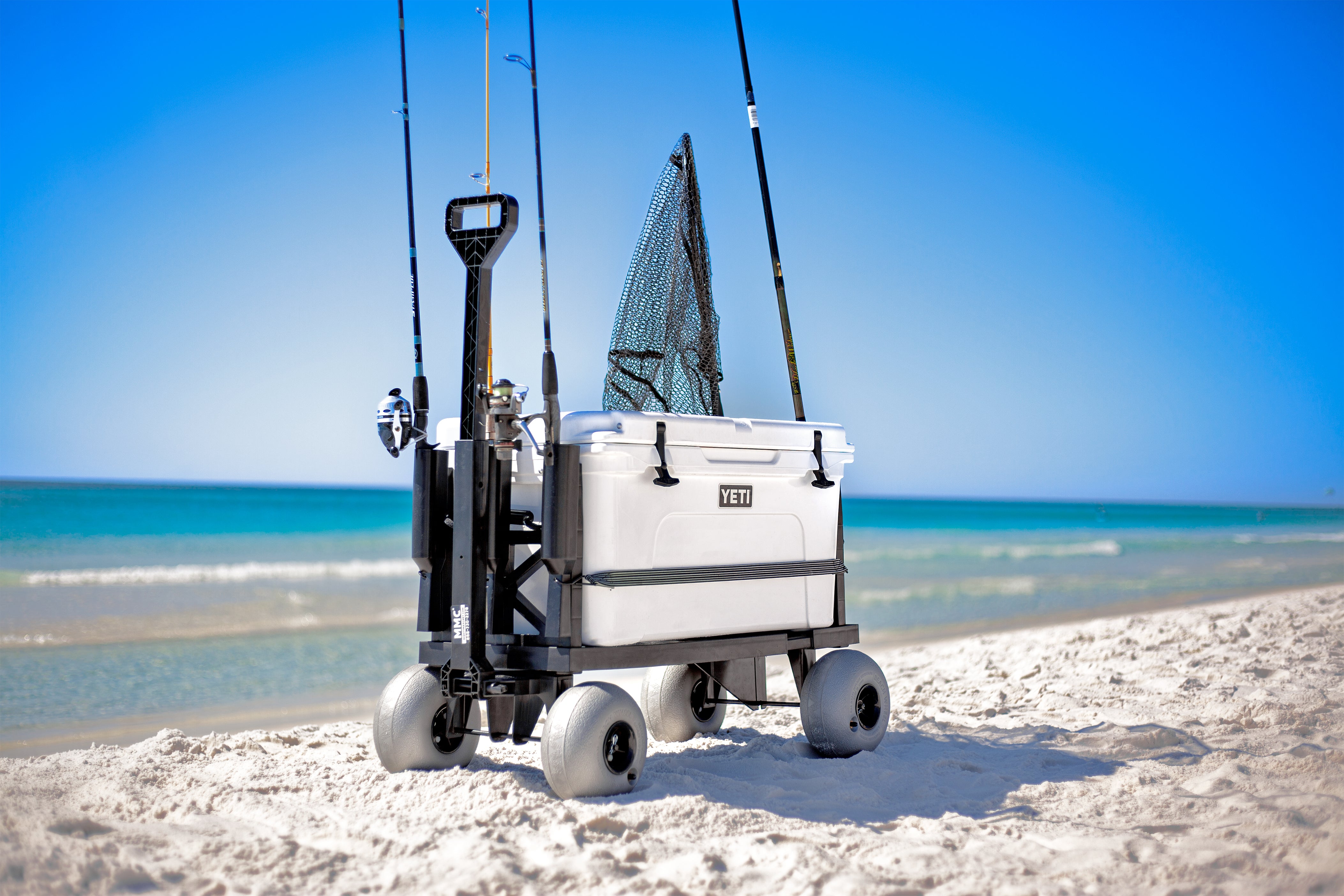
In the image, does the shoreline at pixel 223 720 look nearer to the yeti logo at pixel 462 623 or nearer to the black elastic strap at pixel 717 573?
the yeti logo at pixel 462 623

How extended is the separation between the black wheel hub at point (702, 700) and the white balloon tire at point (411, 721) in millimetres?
1208

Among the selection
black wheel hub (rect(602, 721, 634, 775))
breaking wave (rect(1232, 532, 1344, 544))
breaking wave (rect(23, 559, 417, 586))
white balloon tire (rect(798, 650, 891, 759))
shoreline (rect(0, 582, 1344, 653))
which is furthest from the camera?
breaking wave (rect(1232, 532, 1344, 544))

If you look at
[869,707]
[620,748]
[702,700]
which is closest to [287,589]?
[702,700]

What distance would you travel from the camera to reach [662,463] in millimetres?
3521

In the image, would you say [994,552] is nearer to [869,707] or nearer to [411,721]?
[869,707]

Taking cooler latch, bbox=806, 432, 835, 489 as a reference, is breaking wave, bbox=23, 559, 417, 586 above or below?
below

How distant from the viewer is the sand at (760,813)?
2637 mm

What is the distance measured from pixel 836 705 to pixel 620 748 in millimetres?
1014

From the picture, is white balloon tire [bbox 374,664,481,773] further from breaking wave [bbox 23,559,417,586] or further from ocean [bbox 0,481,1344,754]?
breaking wave [bbox 23,559,417,586]

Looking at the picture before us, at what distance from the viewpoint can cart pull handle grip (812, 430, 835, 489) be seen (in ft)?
13.7

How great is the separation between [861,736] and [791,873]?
1530 millimetres

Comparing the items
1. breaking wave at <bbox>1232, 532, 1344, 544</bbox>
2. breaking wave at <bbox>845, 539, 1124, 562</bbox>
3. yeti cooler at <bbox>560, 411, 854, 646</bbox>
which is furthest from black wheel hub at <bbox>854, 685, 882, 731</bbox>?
breaking wave at <bbox>1232, 532, 1344, 544</bbox>

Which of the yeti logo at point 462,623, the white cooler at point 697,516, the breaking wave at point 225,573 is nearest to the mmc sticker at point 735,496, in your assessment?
the white cooler at point 697,516

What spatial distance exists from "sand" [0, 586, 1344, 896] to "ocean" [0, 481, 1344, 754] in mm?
2156
